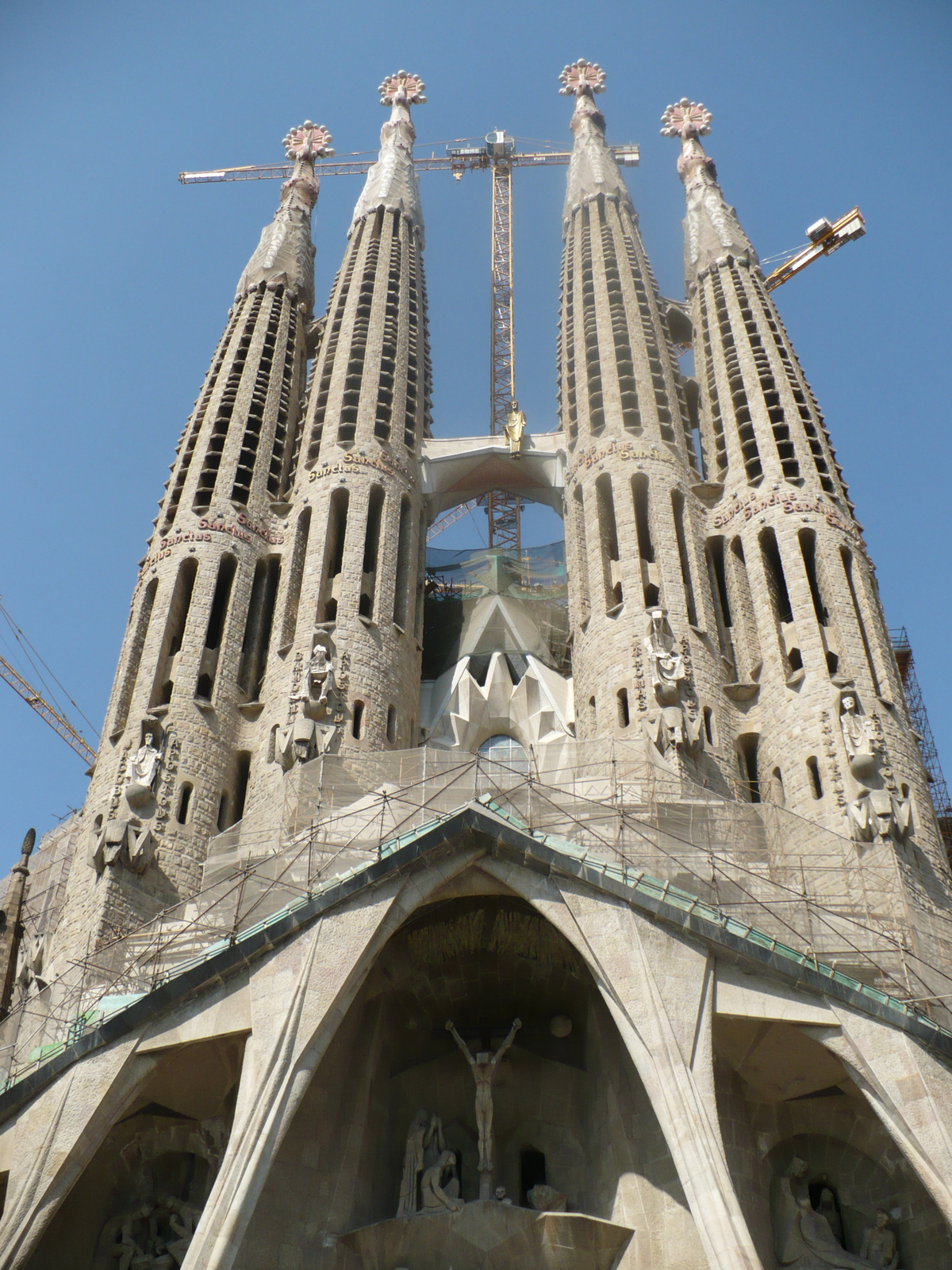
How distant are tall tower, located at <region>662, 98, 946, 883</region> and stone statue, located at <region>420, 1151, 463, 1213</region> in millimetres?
7897

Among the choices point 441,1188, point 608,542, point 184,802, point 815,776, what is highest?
point 608,542

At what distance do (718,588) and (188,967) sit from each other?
15047 millimetres

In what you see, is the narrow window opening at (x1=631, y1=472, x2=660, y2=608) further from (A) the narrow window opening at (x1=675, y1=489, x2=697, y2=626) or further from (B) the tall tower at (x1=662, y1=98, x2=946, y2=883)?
(B) the tall tower at (x1=662, y1=98, x2=946, y2=883)

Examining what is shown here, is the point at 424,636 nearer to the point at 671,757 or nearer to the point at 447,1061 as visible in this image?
the point at 671,757

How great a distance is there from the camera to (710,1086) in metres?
16.5

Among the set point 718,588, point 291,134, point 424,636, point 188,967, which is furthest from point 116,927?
point 291,134

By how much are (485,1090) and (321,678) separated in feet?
27.1

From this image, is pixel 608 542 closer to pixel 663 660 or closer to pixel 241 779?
pixel 663 660

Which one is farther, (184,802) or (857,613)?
(857,613)

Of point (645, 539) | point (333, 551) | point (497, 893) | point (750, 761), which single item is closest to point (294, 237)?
point (333, 551)

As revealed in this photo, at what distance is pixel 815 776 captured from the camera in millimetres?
23344

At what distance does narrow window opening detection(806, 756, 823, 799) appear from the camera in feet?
75.6

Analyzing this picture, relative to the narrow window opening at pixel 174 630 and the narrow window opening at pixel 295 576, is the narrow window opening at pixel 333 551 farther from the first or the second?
the narrow window opening at pixel 174 630

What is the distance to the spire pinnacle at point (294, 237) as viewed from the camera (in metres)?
36.2
